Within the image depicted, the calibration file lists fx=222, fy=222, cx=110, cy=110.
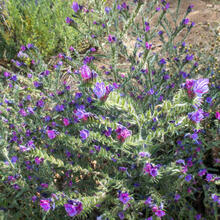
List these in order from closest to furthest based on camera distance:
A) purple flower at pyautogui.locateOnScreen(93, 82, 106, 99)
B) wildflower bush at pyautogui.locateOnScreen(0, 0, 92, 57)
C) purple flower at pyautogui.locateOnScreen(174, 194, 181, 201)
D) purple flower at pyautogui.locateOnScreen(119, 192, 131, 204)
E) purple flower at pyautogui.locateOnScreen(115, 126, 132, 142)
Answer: purple flower at pyautogui.locateOnScreen(93, 82, 106, 99) → purple flower at pyautogui.locateOnScreen(115, 126, 132, 142) → purple flower at pyautogui.locateOnScreen(119, 192, 131, 204) → purple flower at pyautogui.locateOnScreen(174, 194, 181, 201) → wildflower bush at pyautogui.locateOnScreen(0, 0, 92, 57)

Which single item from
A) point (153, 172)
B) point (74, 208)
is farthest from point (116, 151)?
point (74, 208)

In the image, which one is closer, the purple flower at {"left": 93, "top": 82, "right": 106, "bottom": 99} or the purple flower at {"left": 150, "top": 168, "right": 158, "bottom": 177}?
the purple flower at {"left": 93, "top": 82, "right": 106, "bottom": 99}

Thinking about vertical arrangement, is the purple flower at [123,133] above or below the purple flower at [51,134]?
above

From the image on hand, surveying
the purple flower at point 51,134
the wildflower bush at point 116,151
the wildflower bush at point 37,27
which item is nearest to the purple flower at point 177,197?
the wildflower bush at point 116,151

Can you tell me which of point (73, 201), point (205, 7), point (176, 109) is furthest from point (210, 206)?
point (205, 7)

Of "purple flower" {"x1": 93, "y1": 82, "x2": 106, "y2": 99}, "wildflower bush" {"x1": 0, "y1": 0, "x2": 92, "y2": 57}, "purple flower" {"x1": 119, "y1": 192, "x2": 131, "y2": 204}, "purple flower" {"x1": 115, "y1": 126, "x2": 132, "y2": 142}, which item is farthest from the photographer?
"wildflower bush" {"x1": 0, "y1": 0, "x2": 92, "y2": 57}

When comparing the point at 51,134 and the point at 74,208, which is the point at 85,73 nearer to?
the point at 51,134

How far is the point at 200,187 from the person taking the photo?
1887mm

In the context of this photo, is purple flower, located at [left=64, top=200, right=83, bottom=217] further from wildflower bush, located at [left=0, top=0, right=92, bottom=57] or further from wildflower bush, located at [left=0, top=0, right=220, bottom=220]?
wildflower bush, located at [left=0, top=0, right=92, bottom=57]

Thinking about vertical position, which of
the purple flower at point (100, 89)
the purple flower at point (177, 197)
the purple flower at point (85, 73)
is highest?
the purple flower at point (85, 73)

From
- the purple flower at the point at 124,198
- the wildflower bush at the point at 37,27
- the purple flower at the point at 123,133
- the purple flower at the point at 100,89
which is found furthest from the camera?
the wildflower bush at the point at 37,27

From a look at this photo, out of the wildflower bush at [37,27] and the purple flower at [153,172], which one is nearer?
the purple flower at [153,172]

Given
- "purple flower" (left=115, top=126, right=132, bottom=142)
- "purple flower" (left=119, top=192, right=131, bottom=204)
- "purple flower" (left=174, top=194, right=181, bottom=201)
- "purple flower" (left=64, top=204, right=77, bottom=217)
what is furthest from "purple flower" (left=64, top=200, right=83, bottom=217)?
"purple flower" (left=174, top=194, right=181, bottom=201)

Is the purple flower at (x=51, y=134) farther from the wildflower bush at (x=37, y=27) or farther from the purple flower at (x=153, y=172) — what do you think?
the wildflower bush at (x=37, y=27)
